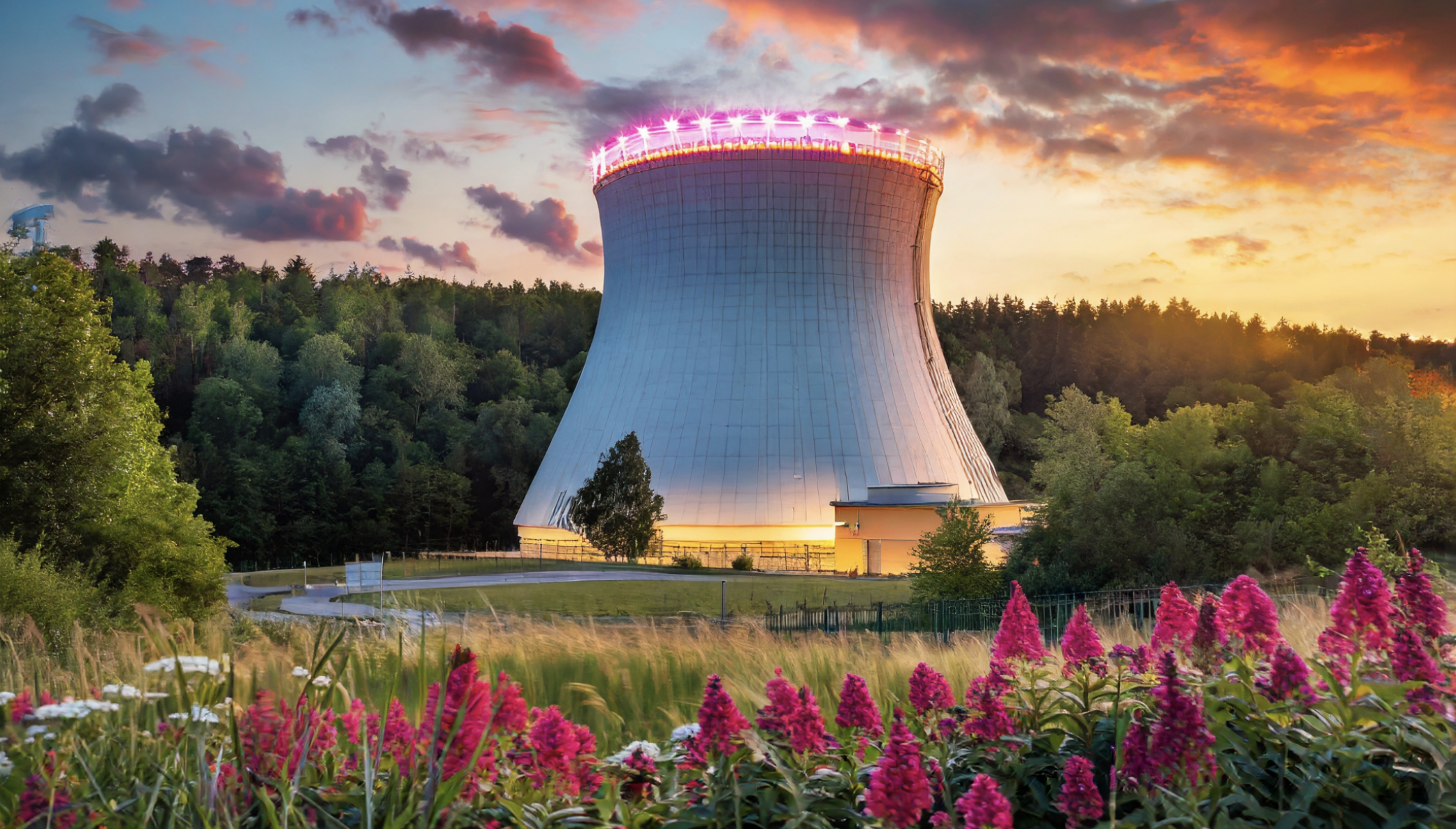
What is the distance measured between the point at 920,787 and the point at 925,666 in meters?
0.95

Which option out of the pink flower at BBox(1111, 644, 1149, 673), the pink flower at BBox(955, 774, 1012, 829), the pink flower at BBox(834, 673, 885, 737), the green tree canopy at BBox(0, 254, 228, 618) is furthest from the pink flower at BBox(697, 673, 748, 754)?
the green tree canopy at BBox(0, 254, 228, 618)

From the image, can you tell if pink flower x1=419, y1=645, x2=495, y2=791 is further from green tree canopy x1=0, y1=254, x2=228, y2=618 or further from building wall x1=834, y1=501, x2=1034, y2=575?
building wall x1=834, y1=501, x2=1034, y2=575

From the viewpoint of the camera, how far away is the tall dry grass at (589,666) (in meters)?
4.94

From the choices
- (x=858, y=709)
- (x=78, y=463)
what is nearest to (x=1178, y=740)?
(x=858, y=709)

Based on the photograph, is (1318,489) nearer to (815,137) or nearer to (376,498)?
(815,137)

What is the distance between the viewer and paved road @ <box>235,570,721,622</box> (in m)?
21.1

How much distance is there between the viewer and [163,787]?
3.19 metres

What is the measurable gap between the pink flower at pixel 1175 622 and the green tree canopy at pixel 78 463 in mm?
16240

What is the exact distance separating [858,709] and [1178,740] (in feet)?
3.16

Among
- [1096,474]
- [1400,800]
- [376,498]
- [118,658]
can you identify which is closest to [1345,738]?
[1400,800]

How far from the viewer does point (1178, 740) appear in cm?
267

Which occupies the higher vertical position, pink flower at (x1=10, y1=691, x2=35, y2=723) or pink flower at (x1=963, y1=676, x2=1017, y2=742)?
pink flower at (x1=10, y1=691, x2=35, y2=723)

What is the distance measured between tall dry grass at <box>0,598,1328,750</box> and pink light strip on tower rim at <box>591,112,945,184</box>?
26912 millimetres

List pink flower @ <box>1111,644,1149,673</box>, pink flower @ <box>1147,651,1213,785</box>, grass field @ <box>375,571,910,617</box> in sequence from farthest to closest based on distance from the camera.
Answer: grass field @ <box>375,571,910,617</box>
pink flower @ <box>1111,644,1149,673</box>
pink flower @ <box>1147,651,1213,785</box>
